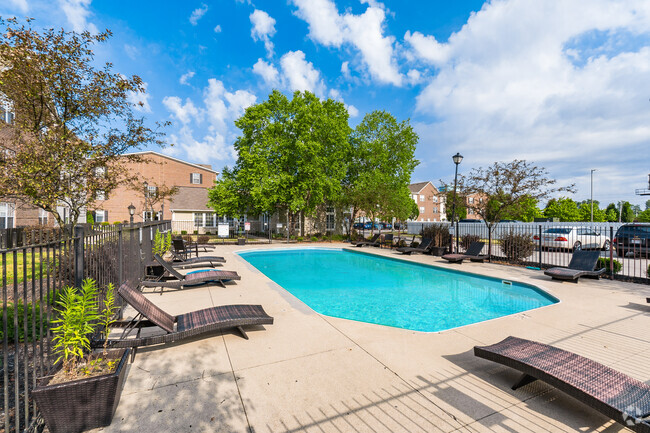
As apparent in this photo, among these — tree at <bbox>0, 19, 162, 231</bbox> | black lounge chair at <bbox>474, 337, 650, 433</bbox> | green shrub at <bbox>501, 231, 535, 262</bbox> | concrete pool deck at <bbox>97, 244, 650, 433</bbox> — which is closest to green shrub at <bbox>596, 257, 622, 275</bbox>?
green shrub at <bbox>501, 231, 535, 262</bbox>

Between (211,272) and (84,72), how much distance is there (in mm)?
5881

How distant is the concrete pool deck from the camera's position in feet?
9.12

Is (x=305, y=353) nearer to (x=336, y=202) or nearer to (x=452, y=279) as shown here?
(x=452, y=279)

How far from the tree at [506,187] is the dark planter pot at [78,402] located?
1527 centimetres

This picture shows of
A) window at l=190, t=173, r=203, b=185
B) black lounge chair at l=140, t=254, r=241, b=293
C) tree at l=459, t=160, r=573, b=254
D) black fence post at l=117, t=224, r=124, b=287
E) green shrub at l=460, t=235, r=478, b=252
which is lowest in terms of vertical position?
black lounge chair at l=140, t=254, r=241, b=293

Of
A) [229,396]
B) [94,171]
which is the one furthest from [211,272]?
[229,396]

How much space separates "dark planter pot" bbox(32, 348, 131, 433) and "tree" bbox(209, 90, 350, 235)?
2408 cm

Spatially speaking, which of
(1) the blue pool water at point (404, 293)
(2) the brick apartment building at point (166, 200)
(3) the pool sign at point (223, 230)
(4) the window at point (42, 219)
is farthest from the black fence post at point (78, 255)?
(2) the brick apartment building at point (166, 200)

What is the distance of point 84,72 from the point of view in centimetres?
694

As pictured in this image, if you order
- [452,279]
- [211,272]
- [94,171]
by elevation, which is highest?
[94,171]

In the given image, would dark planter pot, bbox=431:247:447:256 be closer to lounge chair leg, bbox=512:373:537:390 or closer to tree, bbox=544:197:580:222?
lounge chair leg, bbox=512:373:537:390

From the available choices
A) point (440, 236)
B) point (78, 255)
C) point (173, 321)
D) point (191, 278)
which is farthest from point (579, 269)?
point (78, 255)

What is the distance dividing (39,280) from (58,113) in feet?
19.5

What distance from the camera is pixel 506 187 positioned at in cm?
1439
